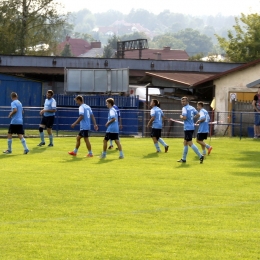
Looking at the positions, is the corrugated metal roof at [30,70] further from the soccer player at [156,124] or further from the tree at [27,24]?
the soccer player at [156,124]

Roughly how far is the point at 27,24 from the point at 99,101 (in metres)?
28.8

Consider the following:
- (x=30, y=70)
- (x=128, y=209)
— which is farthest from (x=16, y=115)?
(x=30, y=70)

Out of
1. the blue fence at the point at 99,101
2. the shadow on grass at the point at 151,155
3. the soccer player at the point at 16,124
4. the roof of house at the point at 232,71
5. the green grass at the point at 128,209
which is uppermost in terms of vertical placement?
the roof of house at the point at 232,71

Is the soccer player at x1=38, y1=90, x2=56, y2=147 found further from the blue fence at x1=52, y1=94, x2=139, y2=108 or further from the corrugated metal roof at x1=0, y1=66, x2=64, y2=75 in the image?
the corrugated metal roof at x1=0, y1=66, x2=64, y2=75

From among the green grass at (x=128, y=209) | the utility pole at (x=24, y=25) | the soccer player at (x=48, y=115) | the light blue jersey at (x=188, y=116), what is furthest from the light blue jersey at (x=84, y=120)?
the utility pole at (x=24, y=25)

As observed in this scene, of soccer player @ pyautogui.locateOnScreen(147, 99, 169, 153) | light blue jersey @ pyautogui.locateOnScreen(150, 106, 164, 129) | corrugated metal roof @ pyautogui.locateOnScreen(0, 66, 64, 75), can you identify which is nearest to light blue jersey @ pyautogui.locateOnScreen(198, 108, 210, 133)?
soccer player @ pyautogui.locateOnScreen(147, 99, 169, 153)

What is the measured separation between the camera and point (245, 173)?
17.8 meters

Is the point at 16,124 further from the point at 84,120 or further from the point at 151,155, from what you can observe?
the point at 151,155

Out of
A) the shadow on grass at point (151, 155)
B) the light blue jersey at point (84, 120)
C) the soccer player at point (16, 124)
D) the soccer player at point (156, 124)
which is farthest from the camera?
the soccer player at point (156, 124)

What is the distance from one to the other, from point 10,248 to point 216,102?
27.0 meters

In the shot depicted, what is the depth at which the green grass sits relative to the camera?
9.07m

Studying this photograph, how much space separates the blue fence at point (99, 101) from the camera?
1409 inches

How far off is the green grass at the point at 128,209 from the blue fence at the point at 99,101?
14.9 meters

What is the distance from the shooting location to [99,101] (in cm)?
3656
